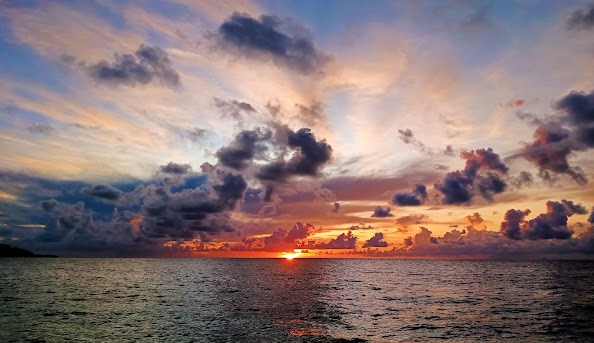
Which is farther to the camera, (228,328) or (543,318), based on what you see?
(543,318)

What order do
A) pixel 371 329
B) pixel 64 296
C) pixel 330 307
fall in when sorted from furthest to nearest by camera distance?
pixel 64 296 < pixel 330 307 < pixel 371 329

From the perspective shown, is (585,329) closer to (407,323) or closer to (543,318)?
(543,318)

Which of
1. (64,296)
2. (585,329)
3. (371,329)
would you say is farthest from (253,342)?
(64,296)

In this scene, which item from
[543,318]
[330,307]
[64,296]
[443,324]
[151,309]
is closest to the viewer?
[443,324]

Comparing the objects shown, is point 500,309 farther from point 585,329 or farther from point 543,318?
point 585,329

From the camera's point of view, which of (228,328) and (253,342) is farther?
(228,328)

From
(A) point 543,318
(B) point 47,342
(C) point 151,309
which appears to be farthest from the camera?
(C) point 151,309

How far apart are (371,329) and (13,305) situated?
61.5 metres

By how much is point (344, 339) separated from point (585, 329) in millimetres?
31742

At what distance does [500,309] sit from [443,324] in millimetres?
20531

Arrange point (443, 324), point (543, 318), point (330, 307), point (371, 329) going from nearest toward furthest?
point (371, 329) < point (443, 324) < point (543, 318) < point (330, 307)

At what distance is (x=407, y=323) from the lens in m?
49.6

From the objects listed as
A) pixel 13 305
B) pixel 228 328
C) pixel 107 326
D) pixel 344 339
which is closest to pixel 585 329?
pixel 344 339

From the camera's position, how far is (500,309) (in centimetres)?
6250
